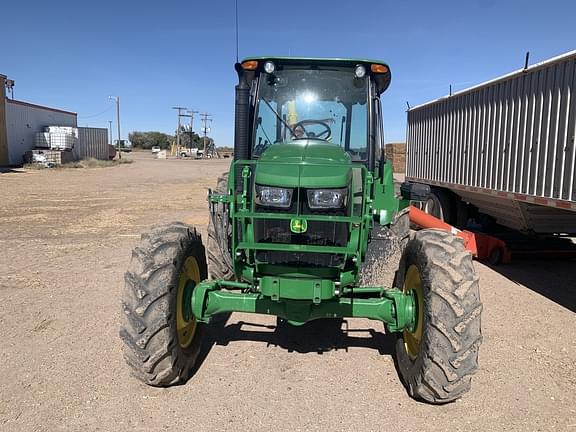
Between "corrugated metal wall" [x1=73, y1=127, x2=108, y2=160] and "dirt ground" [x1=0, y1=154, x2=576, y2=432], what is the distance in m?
35.9

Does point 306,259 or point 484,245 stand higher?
point 306,259

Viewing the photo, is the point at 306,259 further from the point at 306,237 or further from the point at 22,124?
the point at 22,124

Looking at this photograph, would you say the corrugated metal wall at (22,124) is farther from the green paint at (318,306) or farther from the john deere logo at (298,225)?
the john deere logo at (298,225)

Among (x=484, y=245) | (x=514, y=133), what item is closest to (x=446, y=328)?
(x=514, y=133)

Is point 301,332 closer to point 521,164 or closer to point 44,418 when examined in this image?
point 44,418

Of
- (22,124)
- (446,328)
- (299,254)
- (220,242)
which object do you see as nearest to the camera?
(446,328)

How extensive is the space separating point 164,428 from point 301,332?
1.91m

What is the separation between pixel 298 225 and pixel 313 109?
5.46 feet

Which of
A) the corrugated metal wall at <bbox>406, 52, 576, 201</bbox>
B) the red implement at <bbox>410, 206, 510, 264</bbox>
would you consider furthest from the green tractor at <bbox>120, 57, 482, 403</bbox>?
the red implement at <bbox>410, 206, 510, 264</bbox>

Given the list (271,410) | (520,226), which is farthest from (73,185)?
(271,410)

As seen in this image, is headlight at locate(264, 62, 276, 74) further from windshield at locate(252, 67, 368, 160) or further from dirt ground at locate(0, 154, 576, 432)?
dirt ground at locate(0, 154, 576, 432)

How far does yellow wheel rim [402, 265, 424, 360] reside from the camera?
3621mm

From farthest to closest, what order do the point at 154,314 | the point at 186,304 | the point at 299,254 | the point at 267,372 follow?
1. the point at 267,372
2. the point at 186,304
3. the point at 299,254
4. the point at 154,314

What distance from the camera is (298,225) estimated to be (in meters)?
3.49
